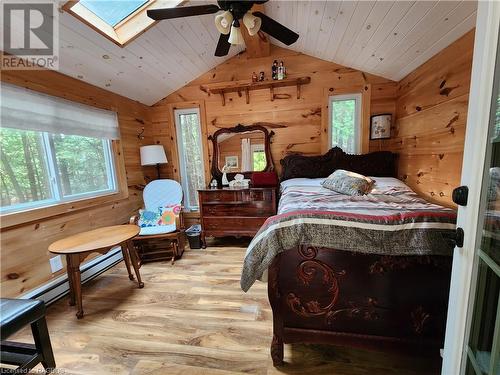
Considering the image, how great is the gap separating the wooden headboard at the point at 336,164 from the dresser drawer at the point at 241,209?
20.7 inches

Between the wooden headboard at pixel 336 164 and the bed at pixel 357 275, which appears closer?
the bed at pixel 357 275

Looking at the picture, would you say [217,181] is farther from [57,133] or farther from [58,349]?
[58,349]

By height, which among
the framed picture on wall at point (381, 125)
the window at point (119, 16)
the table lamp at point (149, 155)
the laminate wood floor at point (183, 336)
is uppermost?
the window at point (119, 16)

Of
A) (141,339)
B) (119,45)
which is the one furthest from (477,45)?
(119,45)

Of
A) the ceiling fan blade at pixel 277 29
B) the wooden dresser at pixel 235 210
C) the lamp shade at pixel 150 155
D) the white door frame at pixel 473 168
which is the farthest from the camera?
the lamp shade at pixel 150 155

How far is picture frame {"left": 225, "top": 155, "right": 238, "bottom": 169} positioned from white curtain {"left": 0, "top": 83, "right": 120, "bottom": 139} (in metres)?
1.52

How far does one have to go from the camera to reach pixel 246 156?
3.32 m

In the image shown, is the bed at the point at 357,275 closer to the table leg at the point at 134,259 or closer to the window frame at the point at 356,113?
the table leg at the point at 134,259

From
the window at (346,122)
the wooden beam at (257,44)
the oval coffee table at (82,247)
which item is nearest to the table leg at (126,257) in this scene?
the oval coffee table at (82,247)

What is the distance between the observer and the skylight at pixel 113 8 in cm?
177

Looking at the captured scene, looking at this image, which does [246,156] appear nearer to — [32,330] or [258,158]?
[258,158]

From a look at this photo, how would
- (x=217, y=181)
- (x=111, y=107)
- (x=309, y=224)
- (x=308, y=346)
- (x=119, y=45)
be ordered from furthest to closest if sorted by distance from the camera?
(x=217, y=181), (x=111, y=107), (x=119, y=45), (x=308, y=346), (x=309, y=224)

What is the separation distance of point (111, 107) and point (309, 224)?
2.85m

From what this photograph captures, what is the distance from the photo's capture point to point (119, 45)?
6.84 ft
